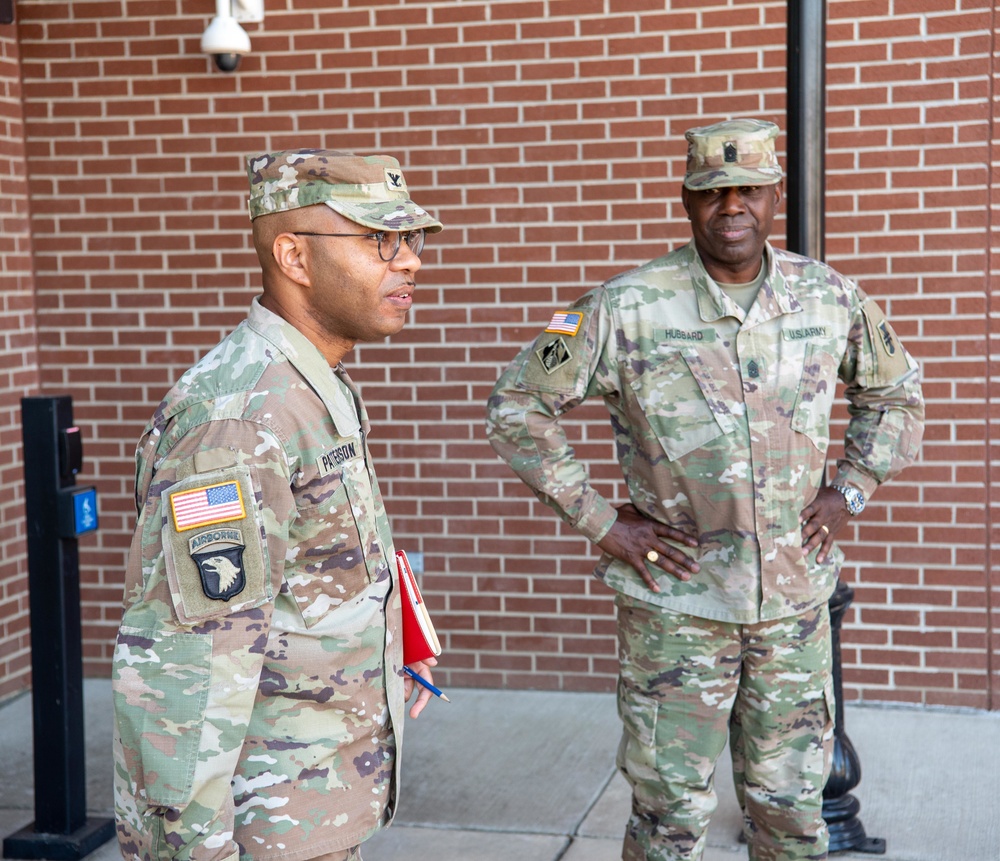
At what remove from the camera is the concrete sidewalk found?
3801 mm

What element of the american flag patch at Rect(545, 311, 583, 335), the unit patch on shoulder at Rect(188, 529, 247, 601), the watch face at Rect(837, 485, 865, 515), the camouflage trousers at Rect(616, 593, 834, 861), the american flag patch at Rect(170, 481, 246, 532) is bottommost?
the camouflage trousers at Rect(616, 593, 834, 861)

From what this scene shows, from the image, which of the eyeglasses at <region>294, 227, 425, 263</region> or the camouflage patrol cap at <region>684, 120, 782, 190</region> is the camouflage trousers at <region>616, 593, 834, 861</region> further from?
the eyeglasses at <region>294, 227, 425, 263</region>

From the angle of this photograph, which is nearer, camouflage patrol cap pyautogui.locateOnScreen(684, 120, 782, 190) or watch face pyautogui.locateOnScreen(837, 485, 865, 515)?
camouflage patrol cap pyautogui.locateOnScreen(684, 120, 782, 190)

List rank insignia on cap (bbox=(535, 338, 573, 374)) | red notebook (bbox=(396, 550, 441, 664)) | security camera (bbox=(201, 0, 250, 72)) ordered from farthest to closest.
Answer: security camera (bbox=(201, 0, 250, 72)), rank insignia on cap (bbox=(535, 338, 573, 374)), red notebook (bbox=(396, 550, 441, 664))

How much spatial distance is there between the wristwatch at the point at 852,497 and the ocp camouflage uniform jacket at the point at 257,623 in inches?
58.2

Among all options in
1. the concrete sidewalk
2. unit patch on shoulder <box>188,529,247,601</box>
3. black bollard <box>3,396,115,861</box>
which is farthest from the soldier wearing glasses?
black bollard <box>3,396,115,861</box>

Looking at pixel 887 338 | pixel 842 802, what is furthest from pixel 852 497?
pixel 842 802

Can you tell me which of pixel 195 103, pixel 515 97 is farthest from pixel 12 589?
pixel 515 97

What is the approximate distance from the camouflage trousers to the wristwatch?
13.0 inches

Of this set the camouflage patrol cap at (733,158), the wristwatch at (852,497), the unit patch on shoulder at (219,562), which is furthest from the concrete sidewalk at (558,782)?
the unit patch on shoulder at (219,562)

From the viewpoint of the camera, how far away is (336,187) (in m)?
2.07

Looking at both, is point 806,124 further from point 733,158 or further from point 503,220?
point 503,220

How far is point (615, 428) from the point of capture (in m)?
3.21

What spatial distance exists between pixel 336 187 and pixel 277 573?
67cm
